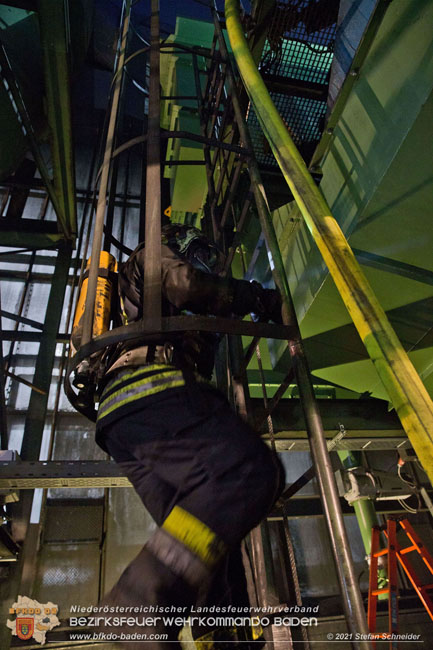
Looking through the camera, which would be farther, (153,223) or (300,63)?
(300,63)

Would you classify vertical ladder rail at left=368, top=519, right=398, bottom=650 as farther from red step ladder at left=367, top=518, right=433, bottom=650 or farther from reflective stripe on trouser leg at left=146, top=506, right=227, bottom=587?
reflective stripe on trouser leg at left=146, top=506, right=227, bottom=587

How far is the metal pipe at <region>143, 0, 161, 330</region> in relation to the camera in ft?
7.07

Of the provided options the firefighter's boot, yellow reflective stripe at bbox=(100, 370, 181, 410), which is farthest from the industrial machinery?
the firefighter's boot

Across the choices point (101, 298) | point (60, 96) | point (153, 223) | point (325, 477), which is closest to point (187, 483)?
point (325, 477)

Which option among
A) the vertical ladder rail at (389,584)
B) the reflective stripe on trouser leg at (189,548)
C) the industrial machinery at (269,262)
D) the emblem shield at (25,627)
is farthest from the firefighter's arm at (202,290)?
the emblem shield at (25,627)

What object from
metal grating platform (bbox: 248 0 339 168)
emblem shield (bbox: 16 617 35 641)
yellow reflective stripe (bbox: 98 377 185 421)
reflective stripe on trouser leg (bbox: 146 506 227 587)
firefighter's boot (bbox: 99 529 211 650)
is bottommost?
firefighter's boot (bbox: 99 529 211 650)

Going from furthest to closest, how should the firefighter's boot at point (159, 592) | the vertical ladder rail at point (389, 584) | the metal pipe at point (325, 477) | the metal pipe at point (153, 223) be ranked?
the vertical ladder rail at point (389, 584)
the metal pipe at point (153, 223)
the metal pipe at point (325, 477)
the firefighter's boot at point (159, 592)

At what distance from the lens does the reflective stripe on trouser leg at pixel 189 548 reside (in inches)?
57.3

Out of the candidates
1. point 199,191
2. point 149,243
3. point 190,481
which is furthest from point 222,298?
point 199,191

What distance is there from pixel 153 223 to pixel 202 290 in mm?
576

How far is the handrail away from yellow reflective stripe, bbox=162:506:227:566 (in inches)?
32.8

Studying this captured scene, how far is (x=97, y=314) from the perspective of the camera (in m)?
2.46

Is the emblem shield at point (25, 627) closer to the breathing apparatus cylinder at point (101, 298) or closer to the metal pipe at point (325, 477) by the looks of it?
the breathing apparatus cylinder at point (101, 298)

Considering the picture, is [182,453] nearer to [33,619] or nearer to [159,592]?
[159,592]
